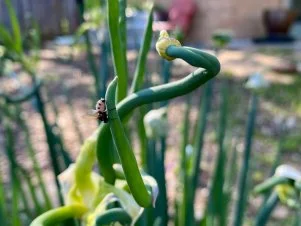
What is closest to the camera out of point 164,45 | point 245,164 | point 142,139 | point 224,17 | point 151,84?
point 164,45

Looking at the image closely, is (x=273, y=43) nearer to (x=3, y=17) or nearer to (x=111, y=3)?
(x=3, y=17)

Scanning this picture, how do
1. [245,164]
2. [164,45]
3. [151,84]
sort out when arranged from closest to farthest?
[164,45] → [245,164] → [151,84]

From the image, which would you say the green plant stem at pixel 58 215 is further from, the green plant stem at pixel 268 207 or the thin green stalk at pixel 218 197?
the thin green stalk at pixel 218 197

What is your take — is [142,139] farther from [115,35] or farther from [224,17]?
[224,17]

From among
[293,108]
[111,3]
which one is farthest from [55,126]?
[293,108]

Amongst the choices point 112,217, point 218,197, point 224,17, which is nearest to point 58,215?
point 112,217

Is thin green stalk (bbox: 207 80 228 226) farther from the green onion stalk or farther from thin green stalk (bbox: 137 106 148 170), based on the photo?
the green onion stalk

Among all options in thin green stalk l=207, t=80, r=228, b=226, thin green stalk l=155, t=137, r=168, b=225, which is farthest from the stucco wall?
thin green stalk l=155, t=137, r=168, b=225
